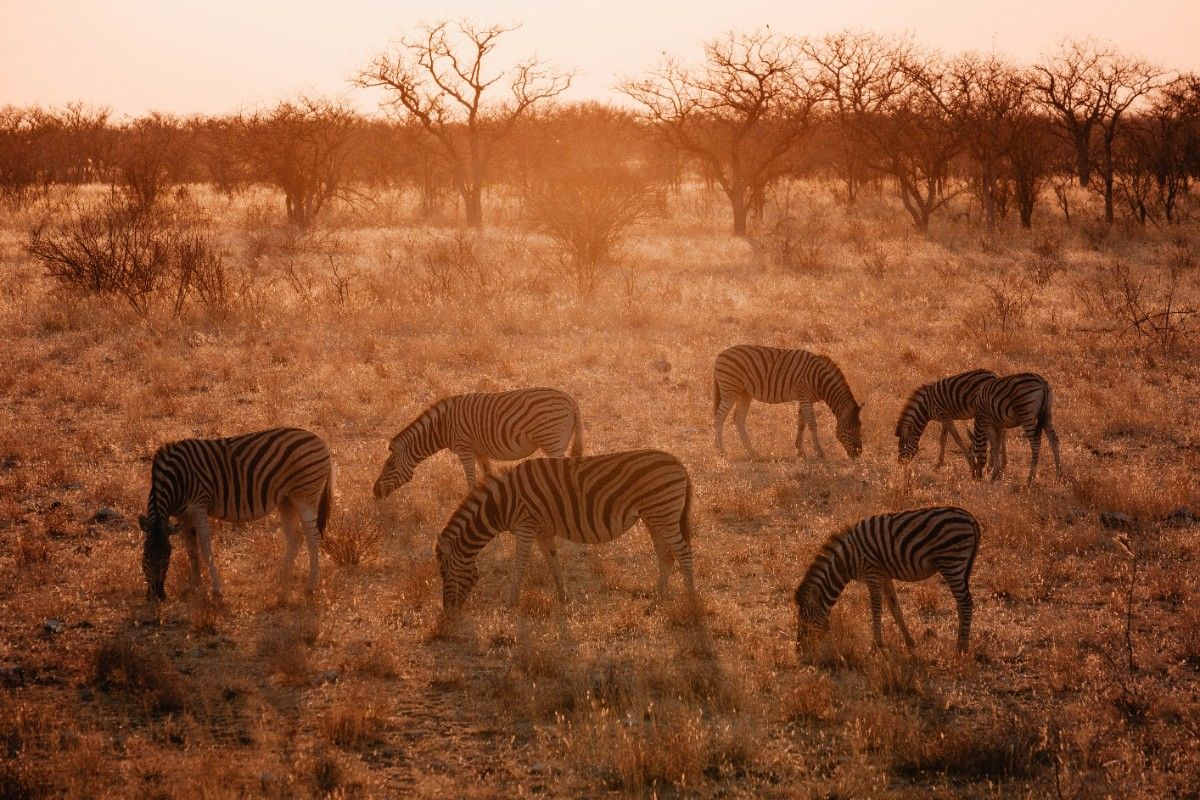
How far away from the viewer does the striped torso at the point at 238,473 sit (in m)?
8.16

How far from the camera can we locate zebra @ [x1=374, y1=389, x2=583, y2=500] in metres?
10.2

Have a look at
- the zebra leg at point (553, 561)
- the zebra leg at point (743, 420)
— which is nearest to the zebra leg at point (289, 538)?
the zebra leg at point (553, 561)

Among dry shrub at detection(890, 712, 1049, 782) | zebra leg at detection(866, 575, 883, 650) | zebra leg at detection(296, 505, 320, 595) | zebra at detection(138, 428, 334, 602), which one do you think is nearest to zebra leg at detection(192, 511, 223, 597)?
zebra at detection(138, 428, 334, 602)

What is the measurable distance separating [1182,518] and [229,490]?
24.7ft

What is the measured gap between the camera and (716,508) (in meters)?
10.5

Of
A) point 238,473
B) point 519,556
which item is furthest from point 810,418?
point 238,473

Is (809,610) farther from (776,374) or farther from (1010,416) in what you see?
(776,374)

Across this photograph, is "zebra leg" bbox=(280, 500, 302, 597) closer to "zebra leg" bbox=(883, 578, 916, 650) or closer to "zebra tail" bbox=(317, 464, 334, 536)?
"zebra tail" bbox=(317, 464, 334, 536)

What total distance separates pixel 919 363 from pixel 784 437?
3266 millimetres

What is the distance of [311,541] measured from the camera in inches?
335

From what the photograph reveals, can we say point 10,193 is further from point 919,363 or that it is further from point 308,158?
point 919,363

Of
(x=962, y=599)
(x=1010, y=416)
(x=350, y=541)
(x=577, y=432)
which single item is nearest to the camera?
(x=962, y=599)

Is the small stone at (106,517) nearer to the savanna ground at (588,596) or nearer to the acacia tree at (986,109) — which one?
the savanna ground at (588,596)

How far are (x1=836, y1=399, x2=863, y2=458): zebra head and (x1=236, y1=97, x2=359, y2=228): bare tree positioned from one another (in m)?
21.0
